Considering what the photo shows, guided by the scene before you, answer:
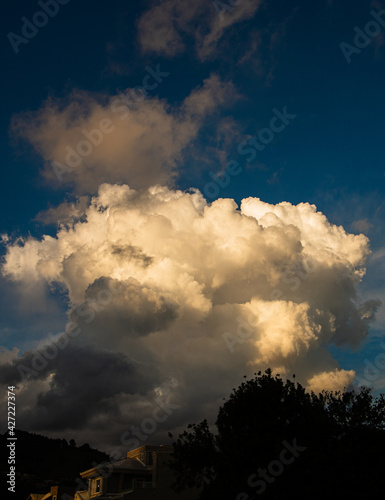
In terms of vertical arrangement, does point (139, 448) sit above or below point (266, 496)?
above

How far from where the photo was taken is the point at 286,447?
33.0m

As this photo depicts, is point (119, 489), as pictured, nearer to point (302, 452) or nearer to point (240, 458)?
point (240, 458)

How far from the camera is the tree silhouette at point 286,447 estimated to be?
30.7 m

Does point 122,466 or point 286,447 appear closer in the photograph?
point 286,447

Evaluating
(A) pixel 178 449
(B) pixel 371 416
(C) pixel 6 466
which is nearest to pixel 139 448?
(A) pixel 178 449

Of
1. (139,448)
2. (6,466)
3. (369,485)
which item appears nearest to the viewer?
(369,485)

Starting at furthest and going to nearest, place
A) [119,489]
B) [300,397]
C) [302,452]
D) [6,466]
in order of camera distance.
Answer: [6,466]
[119,489]
[300,397]
[302,452]

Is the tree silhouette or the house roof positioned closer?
the tree silhouette

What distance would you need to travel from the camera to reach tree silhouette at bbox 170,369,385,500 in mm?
30734

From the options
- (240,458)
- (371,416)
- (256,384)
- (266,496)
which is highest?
(256,384)

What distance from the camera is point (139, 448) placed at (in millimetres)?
64562

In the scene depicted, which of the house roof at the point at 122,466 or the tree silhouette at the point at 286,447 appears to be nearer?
the tree silhouette at the point at 286,447

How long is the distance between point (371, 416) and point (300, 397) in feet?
19.5

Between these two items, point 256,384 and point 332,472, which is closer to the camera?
point 332,472
